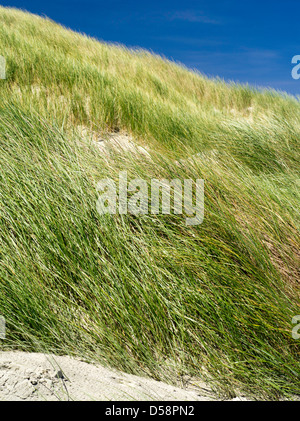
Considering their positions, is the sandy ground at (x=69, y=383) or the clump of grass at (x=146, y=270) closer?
the sandy ground at (x=69, y=383)

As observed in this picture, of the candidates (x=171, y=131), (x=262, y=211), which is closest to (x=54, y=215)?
(x=262, y=211)

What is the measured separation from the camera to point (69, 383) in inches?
56.4

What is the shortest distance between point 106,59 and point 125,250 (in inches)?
217

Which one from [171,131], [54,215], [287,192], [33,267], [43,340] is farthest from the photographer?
[171,131]

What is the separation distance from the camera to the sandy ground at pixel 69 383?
1.37 m

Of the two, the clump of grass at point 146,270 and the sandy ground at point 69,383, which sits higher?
the clump of grass at point 146,270

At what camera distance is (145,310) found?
1.79 meters

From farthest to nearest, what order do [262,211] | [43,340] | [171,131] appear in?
[171,131]
[262,211]
[43,340]

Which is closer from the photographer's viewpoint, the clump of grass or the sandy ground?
the sandy ground

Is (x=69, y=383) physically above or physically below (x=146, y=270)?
below

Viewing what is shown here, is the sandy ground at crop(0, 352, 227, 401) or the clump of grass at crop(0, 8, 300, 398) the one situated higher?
the clump of grass at crop(0, 8, 300, 398)

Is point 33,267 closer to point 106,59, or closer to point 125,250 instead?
point 125,250

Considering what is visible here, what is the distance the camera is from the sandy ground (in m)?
1.37

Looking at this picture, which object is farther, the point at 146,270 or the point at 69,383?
the point at 146,270
